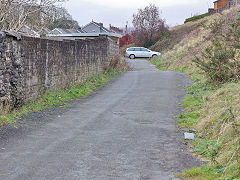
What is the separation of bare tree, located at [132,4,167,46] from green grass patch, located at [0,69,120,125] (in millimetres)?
37282

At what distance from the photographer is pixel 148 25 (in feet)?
193

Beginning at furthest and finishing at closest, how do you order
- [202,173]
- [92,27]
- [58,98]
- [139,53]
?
1. [92,27]
2. [139,53]
3. [58,98]
4. [202,173]

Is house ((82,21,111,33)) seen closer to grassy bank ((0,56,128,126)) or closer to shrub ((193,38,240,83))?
grassy bank ((0,56,128,126))

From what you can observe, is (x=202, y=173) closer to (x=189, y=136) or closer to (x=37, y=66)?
(x=189, y=136)

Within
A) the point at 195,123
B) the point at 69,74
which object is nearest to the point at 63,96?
the point at 69,74

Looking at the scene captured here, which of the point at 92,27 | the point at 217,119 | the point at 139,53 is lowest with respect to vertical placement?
the point at 217,119

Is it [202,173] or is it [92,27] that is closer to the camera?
[202,173]

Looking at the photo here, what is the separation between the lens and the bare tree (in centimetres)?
5716

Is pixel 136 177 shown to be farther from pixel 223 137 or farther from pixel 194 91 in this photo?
pixel 194 91

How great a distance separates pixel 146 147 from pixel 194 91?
8.52 m

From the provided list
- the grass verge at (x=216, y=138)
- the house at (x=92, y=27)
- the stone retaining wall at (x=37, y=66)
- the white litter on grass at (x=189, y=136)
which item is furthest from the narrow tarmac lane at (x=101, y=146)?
the house at (x=92, y=27)

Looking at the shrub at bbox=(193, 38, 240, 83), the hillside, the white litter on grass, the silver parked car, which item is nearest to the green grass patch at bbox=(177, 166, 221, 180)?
the hillside

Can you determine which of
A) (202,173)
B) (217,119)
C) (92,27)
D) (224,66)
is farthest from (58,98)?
(92,27)

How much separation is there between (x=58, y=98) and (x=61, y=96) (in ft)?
1.51
